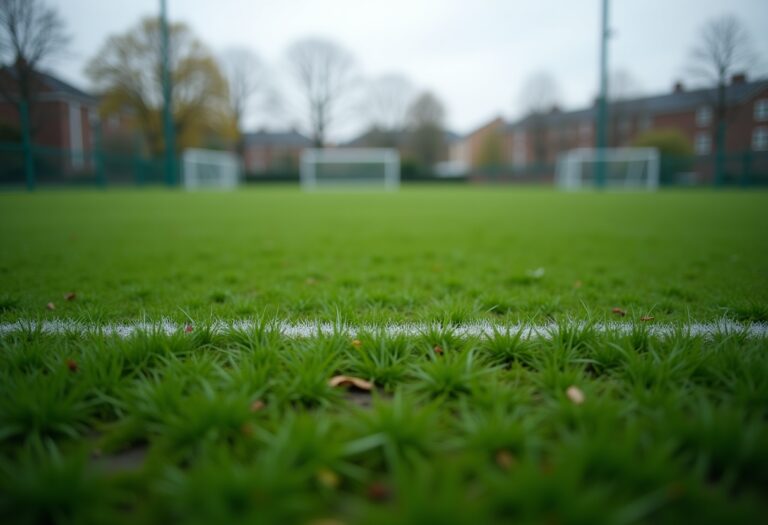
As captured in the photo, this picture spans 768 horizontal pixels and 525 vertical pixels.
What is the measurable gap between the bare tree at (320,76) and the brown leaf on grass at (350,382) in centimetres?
4736

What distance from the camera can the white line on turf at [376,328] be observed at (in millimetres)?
1974

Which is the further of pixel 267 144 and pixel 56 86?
pixel 267 144

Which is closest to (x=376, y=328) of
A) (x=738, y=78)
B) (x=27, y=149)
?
(x=27, y=149)

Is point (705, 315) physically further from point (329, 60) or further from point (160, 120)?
point (329, 60)

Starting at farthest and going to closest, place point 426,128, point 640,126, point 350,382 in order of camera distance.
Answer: point 426,128, point 640,126, point 350,382

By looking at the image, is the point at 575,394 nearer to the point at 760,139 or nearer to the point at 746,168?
the point at 746,168

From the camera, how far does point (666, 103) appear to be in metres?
37.2

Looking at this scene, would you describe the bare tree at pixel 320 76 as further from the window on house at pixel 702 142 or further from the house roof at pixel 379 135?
the window on house at pixel 702 142

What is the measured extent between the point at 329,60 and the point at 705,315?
165 ft

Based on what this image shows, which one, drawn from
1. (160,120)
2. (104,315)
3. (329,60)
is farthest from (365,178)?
(104,315)

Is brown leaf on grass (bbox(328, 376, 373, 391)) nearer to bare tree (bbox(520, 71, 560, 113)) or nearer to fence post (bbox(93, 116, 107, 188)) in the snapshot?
fence post (bbox(93, 116, 107, 188))

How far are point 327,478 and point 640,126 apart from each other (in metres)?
52.3

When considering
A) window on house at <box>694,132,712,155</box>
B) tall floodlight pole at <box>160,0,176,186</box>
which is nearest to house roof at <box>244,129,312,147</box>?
tall floodlight pole at <box>160,0,176,186</box>

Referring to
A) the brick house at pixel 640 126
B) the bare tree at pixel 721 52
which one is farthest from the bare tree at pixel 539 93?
the bare tree at pixel 721 52
